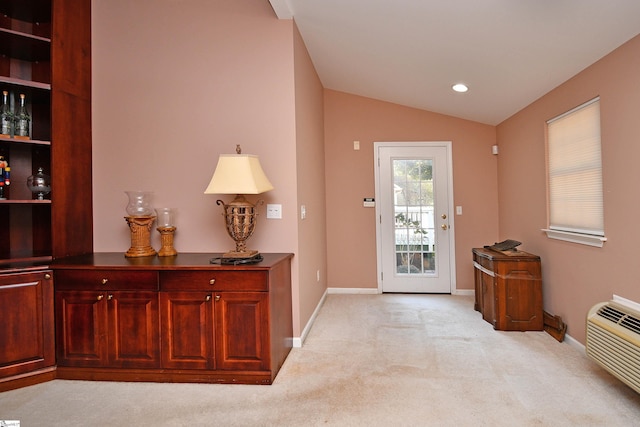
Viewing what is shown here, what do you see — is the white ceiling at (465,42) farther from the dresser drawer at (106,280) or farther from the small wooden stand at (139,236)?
the dresser drawer at (106,280)

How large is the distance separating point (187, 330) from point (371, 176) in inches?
123

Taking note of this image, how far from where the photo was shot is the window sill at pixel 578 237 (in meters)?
2.60

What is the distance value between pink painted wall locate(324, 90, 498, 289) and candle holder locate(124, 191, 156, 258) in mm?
2445

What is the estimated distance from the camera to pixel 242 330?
2383 mm

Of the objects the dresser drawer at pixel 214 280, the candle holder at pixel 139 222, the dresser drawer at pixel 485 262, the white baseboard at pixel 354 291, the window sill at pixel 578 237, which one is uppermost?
the candle holder at pixel 139 222

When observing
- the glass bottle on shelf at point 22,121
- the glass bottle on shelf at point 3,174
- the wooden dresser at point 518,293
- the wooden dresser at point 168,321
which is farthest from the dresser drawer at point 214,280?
the wooden dresser at point 518,293

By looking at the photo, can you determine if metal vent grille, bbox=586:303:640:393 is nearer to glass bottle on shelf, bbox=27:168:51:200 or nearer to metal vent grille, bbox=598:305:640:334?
metal vent grille, bbox=598:305:640:334

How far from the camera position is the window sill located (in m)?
2.60

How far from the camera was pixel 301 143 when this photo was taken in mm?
3248

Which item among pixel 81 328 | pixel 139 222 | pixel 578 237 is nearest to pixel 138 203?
pixel 139 222

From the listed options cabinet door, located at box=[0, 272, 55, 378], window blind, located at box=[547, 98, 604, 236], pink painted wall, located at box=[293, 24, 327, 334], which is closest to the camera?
cabinet door, located at box=[0, 272, 55, 378]

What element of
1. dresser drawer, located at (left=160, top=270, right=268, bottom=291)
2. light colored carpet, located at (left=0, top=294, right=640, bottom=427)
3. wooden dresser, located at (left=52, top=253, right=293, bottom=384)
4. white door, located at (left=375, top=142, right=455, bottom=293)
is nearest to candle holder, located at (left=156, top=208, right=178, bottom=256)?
wooden dresser, located at (left=52, top=253, right=293, bottom=384)

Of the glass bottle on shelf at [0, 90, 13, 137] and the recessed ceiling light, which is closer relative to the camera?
the glass bottle on shelf at [0, 90, 13, 137]

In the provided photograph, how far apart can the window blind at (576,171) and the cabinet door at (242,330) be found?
2.52m
